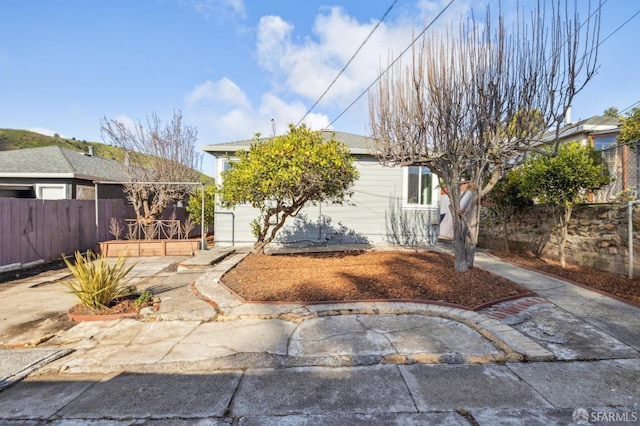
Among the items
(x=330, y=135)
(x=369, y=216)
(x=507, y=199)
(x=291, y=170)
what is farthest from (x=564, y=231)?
(x=330, y=135)

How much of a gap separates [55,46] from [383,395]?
11.7 metres

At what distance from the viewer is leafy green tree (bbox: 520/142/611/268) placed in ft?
20.2

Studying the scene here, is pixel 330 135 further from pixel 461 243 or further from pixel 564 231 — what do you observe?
pixel 564 231

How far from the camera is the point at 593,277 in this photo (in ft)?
19.1

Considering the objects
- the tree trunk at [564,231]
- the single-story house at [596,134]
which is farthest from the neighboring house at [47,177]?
the single-story house at [596,134]

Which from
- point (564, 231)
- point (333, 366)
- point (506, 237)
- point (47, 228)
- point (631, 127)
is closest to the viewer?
A: point (333, 366)

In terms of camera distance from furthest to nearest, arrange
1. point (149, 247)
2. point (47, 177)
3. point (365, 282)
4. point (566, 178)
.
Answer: point (47, 177) → point (149, 247) → point (566, 178) → point (365, 282)

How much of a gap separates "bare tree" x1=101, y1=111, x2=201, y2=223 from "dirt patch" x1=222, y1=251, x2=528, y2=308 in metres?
6.47

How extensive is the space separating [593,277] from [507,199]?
10.6ft

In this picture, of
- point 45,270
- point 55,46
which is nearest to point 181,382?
point 45,270

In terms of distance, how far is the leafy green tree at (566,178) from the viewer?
6.16 m

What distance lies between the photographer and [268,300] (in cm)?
457

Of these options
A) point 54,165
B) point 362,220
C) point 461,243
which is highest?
point 54,165

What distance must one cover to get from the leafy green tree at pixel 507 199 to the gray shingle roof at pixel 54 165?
13234mm
